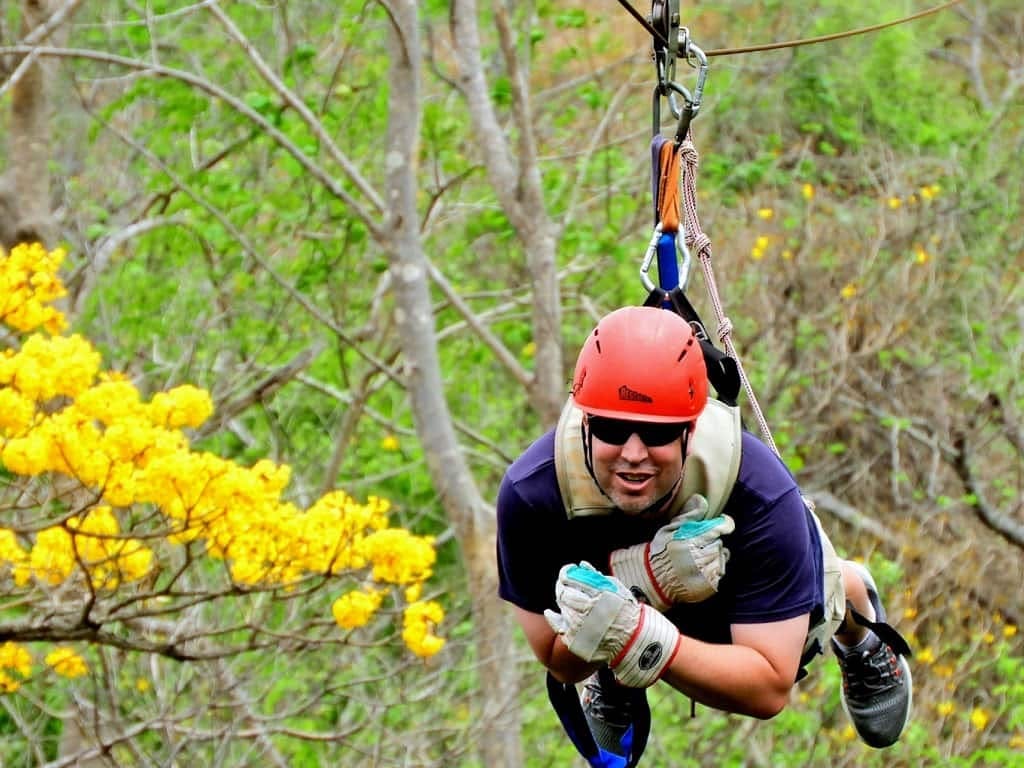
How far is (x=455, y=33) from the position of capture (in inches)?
312

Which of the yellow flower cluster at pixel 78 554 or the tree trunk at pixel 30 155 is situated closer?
the yellow flower cluster at pixel 78 554

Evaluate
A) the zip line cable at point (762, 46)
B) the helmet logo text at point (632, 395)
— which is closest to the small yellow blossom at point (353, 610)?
the zip line cable at point (762, 46)

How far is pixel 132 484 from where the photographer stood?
4598 mm

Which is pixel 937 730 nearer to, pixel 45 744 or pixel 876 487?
pixel 876 487

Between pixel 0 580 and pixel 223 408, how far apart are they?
3302mm

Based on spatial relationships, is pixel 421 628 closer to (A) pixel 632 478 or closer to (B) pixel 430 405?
(B) pixel 430 405

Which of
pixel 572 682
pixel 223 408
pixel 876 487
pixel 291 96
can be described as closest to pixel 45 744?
pixel 223 408

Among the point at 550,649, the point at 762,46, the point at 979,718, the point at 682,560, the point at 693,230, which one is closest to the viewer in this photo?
the point at 682,560

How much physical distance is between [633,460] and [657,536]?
179 mm

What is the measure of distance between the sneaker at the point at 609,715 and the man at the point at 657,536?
18.3 inches

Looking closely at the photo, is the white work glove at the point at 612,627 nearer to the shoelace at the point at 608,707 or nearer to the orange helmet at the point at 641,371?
the orange helmet at the point at 641,371

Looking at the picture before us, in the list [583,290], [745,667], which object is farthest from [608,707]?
[583,290]

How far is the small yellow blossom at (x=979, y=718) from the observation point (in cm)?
850

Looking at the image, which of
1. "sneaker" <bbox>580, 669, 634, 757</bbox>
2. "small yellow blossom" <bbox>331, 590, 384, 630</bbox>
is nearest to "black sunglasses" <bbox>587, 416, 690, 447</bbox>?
"sneaker" <bbox>580, 669, 634, 757</bbox>
